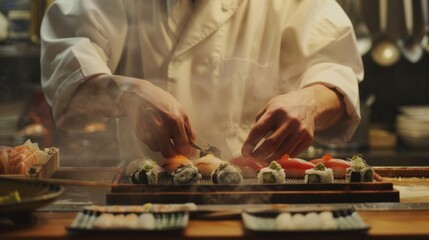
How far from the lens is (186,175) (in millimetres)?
2342

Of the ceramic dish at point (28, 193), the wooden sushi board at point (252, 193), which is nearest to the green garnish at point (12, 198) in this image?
the ceramic dish at point (28, 193)

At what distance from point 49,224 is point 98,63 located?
1.10 metres

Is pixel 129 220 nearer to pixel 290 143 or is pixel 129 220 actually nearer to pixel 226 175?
pixel 226 175

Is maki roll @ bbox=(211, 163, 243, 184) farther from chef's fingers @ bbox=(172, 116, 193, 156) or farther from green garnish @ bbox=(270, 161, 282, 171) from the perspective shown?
chef's fingers @ bbox=(172, 116, 193, 156)

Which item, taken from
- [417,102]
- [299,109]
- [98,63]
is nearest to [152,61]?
[98,63]

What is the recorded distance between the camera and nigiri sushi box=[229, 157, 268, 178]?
8.40 feet

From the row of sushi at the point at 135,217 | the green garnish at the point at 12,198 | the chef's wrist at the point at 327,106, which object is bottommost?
the row of sushi at the point at 135,217

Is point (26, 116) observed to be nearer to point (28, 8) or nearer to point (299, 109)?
point (28, 8)

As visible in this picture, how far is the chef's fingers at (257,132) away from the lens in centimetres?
260

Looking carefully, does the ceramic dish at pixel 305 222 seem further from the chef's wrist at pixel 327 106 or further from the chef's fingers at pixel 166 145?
the chef's wrist at pixel 327 106

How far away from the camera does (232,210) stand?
6.84 feet

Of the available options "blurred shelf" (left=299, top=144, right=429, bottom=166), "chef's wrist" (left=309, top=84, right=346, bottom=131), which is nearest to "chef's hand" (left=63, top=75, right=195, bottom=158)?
"chef's wrist" (left=309, top=84, right=346, bottom=131)

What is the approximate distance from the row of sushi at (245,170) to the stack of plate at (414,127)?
287cm

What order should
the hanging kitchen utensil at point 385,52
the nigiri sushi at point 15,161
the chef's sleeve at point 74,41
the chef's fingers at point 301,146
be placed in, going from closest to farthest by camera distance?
the nigiri sushi at point 15,161, the chef's fingers at point 301,146, the chef's sleeve at point 74,41, the hanging kitchen utensil at point 385,52
